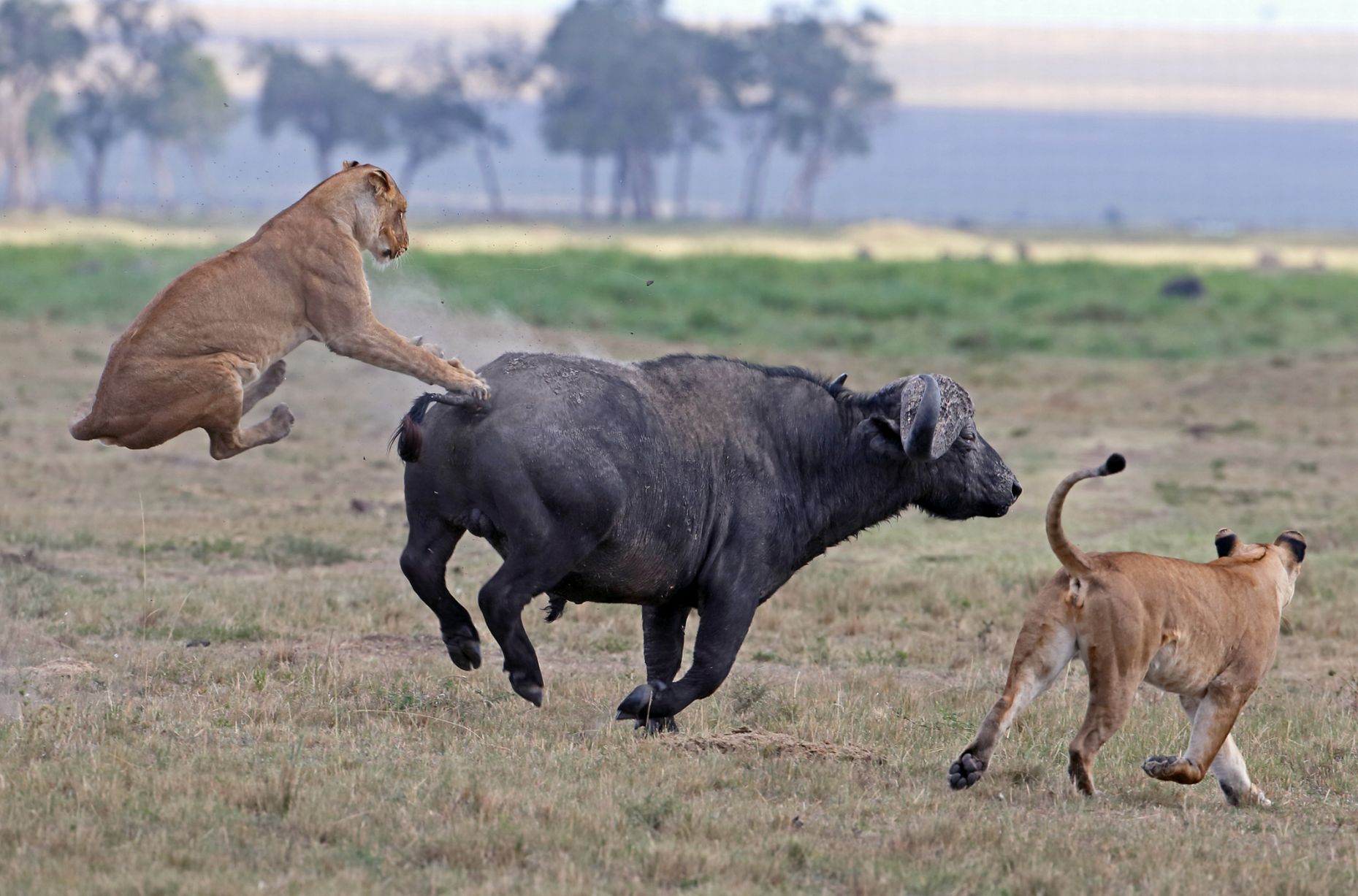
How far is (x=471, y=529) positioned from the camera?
716 cm

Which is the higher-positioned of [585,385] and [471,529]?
[585,385]

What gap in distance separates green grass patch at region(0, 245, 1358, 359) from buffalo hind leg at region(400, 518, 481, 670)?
17.7m

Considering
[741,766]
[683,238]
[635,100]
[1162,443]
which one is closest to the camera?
[741,766]

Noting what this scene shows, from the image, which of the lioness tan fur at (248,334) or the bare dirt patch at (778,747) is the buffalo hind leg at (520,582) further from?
the bare dirt patch at (778,747)

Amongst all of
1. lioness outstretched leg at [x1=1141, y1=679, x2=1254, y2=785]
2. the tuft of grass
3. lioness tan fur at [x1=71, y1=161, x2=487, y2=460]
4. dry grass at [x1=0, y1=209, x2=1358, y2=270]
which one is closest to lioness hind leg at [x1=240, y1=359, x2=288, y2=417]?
lioness tan fur at [x1=71, y1=161, x2=487, y2=460]

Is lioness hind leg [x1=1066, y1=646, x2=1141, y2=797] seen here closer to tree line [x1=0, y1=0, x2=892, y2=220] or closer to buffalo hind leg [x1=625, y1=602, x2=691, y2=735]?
buffalo hind leg [x1=625, y1=602, x2=691, y2=735]

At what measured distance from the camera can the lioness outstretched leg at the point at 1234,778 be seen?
696 centimetres

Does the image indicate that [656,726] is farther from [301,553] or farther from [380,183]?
[301,553]

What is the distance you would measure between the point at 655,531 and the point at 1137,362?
70.9 feet

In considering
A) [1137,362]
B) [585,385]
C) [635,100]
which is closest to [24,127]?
[635,100]

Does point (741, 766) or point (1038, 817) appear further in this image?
point (741, 766)

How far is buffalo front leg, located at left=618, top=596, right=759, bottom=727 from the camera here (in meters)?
7.30

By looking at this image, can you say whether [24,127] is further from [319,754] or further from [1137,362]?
[319,754]

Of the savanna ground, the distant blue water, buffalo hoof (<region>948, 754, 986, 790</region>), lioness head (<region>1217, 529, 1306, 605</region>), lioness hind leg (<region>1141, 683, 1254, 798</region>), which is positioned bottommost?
the distant blue water
